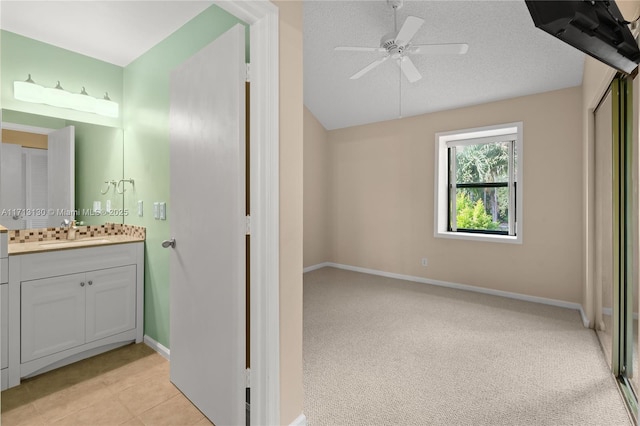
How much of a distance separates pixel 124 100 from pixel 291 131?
6.70ft

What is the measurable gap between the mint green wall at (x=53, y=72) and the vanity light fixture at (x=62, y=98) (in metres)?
0.04

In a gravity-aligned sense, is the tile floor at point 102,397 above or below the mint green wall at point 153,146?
below

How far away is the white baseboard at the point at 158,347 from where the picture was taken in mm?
2332

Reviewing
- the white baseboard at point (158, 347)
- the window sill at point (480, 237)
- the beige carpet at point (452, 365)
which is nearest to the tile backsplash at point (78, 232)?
the white baseboard at point (158, 347)

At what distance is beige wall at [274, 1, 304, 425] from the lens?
148cm

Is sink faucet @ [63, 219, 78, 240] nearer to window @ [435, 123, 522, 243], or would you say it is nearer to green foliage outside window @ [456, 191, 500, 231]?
window @ [435, 123, 522, 243]

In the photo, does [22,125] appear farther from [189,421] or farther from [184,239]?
[189,421]

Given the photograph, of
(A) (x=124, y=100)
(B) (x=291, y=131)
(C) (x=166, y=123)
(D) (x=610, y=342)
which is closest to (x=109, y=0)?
(C) (x=166, y=123)

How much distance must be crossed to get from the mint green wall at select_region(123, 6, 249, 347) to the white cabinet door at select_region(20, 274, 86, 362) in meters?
0.44

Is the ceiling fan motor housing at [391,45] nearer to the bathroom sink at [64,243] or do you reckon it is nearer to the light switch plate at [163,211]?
the light switch plate at [163,211]

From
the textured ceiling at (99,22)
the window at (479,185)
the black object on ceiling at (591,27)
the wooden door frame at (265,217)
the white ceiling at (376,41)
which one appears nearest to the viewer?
the black object on ceiling at (591,27)

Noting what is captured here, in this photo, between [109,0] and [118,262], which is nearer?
[109,0]

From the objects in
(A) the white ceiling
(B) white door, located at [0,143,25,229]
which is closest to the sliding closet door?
(A) the white ceiling

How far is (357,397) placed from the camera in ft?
6.28
